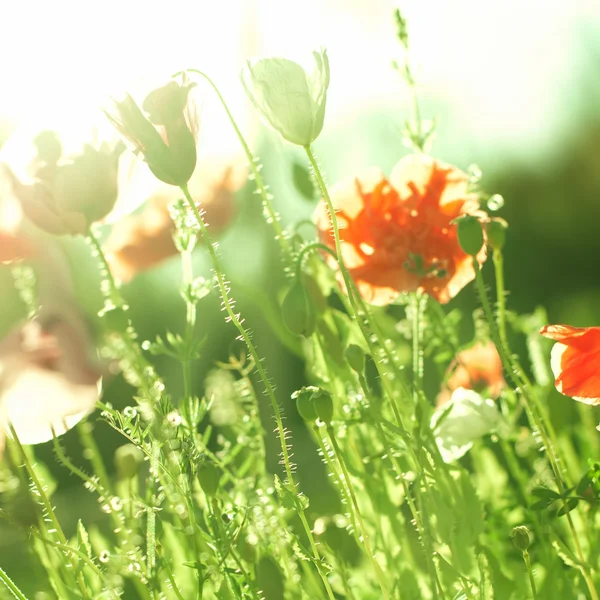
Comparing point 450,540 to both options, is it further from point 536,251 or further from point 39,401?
point 536,251

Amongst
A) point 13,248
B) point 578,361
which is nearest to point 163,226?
point 13,248

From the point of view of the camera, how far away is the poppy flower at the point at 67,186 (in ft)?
1.88

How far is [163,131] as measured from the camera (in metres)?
0.48

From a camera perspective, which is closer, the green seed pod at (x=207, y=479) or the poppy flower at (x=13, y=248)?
the green seed pod at (x=207, y=479)

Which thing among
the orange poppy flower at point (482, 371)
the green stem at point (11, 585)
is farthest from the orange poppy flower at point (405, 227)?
the green stem at point (11, 585)

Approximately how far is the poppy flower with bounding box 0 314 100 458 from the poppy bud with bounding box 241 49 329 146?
0.56 feet

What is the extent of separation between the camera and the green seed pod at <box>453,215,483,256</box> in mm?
503

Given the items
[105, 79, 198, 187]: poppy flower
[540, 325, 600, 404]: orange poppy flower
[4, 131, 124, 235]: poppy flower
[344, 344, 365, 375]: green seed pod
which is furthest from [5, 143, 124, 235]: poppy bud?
[540, 325, 600, 404]: orange poppy flower

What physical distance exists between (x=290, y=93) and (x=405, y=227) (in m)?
0.23

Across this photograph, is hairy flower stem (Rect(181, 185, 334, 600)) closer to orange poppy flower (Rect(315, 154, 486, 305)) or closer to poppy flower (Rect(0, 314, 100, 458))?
poppy flower (Rect(0, 314, 100, 458))

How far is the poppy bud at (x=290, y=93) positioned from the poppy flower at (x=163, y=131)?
44 mm

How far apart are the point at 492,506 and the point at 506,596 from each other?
0.18 m

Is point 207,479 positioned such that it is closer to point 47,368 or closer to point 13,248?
point 47,368

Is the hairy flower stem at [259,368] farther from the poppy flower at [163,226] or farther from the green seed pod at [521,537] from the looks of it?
the poppy flower at [163,226]
